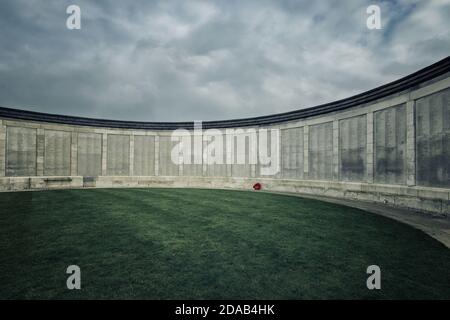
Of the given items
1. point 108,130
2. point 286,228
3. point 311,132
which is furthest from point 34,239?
point 108,130

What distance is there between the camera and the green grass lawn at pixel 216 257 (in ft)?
11.7

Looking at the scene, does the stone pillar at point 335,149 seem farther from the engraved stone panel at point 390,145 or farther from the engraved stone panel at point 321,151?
the engraved stone panel at point 390,145

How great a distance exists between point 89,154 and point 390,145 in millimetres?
25827

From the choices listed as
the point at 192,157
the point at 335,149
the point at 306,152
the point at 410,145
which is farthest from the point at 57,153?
the point at 410,145

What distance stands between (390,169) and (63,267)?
15.7 meters

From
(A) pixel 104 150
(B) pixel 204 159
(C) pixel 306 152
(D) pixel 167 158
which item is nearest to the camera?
(C) pixel 306 152

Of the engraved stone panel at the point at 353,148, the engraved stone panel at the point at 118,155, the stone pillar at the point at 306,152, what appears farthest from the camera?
the engraved stone panel at the point at 118,155

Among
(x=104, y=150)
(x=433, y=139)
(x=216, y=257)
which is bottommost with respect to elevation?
(x=216, y=257)

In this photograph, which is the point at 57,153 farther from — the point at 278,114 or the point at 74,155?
the point at 278,114

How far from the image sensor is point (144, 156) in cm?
2486

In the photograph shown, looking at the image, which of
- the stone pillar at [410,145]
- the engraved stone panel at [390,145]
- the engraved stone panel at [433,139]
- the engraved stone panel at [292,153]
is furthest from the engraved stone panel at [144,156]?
the engraved stone panel at [433,139]

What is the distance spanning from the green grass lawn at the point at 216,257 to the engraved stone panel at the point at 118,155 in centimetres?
1568

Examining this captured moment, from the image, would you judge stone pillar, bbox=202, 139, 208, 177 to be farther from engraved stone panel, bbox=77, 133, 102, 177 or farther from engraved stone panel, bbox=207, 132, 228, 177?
engraved stone panel, bbox=77, 133, 102, 177

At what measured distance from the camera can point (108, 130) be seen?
23469mm
